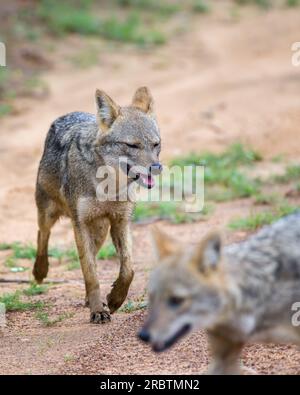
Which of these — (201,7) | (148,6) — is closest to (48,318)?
(148,6)

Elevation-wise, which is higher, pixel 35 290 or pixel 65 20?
pixel 65 20

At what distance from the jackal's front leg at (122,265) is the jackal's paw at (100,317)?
191 millimetres

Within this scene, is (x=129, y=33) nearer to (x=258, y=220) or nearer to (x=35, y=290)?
(x=258, y=220)

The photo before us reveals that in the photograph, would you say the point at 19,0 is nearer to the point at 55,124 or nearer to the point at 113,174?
the point at 55,124

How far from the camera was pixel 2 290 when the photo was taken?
30.6ft

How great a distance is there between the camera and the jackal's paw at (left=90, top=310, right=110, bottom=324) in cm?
800

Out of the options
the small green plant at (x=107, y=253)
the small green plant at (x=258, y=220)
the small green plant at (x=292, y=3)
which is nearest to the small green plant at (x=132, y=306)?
the small green plant at (x=107, y=253)

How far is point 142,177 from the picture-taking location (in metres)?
8.11

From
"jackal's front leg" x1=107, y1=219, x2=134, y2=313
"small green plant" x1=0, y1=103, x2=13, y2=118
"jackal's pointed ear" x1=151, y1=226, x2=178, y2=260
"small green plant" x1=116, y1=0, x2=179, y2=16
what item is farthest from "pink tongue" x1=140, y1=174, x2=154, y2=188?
"small green plant" x1=116, y1=0, x2=179, y2=16

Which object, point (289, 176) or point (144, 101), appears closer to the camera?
point (144, 101)

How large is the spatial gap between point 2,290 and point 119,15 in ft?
43.3

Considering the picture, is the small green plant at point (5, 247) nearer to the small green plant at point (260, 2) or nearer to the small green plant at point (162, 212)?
the small green plant at point (162, 212)

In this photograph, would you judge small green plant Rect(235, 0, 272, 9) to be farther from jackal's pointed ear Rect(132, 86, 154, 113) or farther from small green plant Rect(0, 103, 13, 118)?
jackal's pointed ear Rect(132, 86, 154, 113)

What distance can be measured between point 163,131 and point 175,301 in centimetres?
975
